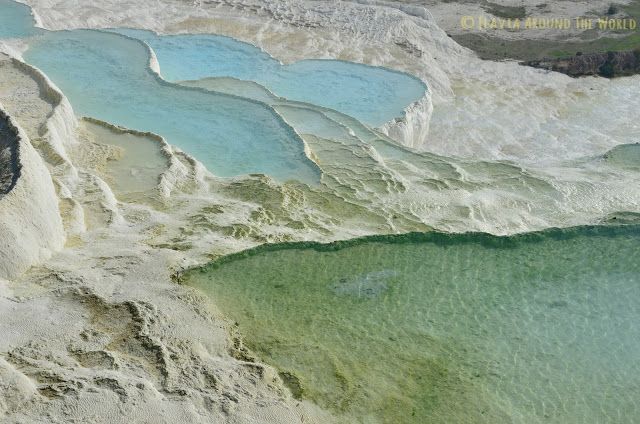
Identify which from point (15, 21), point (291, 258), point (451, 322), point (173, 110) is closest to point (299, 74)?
point (173, 110)

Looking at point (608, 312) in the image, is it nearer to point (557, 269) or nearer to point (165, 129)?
point (557, 269)

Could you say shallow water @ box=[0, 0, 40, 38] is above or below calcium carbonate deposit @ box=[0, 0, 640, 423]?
above

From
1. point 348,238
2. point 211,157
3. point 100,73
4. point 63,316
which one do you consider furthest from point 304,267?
point 100,73

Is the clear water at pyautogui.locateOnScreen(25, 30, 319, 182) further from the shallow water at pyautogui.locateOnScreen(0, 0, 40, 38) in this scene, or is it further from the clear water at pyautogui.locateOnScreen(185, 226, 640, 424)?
the clear water at pyautogui.locateOnScreen(185, 226, 640, 424)

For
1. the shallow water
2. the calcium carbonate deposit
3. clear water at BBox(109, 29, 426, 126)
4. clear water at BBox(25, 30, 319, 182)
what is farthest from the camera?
the shallow water

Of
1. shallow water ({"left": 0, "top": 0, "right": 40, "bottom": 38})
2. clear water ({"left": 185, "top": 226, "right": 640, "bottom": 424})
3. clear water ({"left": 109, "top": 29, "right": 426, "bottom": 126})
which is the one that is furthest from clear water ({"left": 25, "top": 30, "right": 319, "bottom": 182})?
clear water ({"left": 185, "top": 226, "right": 640, "bottom": 424})

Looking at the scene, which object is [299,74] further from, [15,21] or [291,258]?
[291,258]
